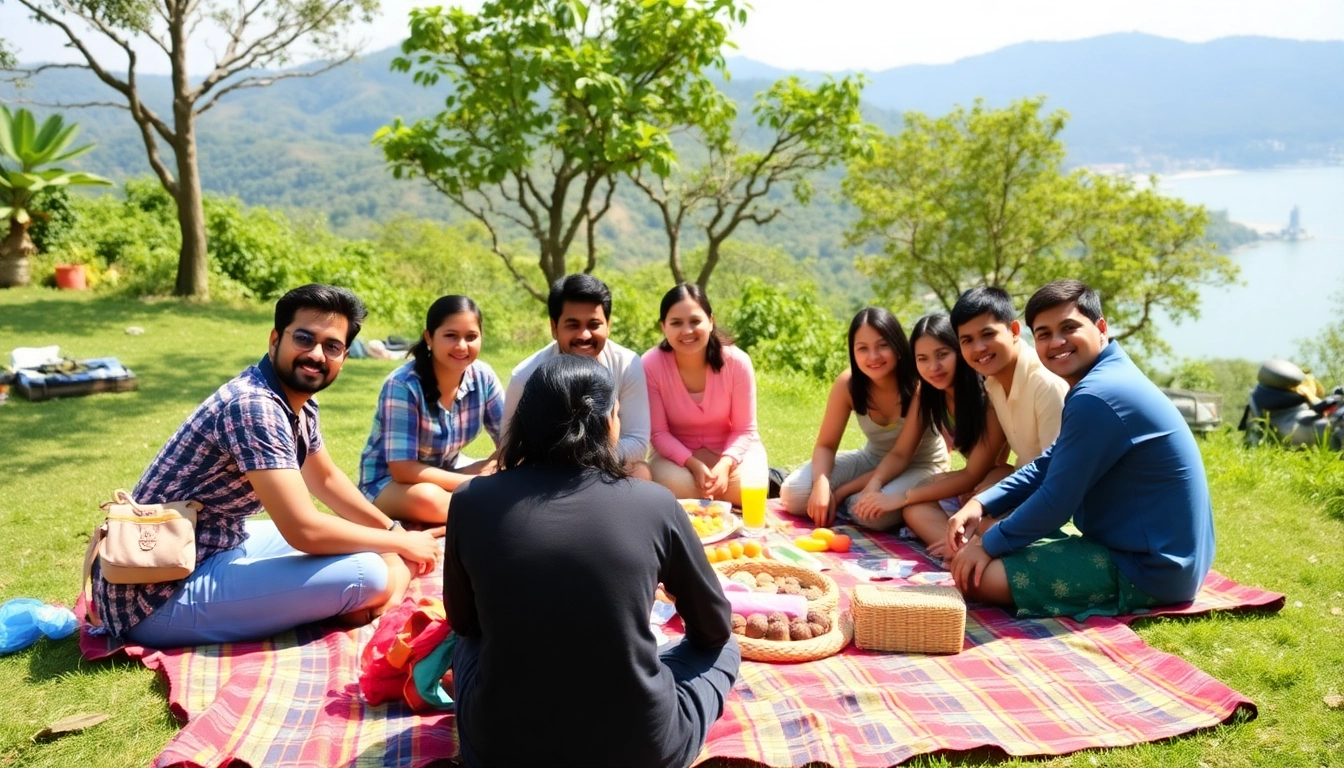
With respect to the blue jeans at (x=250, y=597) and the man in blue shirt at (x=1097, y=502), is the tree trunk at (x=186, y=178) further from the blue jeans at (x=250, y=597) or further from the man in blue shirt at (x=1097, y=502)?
the man in blue shirt at (x=1097, y=502)

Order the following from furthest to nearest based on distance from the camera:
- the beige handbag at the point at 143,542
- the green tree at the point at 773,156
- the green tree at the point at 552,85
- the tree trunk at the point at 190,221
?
1. the tree trunk at the point at 190,221
2. the green tree at the point at 773,156
3. the green tree at the point at 552,85
4. the beige handbag at the point at 143,542

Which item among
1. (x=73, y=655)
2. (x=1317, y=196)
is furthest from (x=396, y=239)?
(x=1317, y=196)

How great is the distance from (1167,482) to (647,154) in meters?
7.09

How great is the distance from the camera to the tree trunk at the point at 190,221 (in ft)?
43.5

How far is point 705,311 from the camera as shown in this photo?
16.9 feet

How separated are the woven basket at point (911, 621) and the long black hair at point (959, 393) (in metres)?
1.33

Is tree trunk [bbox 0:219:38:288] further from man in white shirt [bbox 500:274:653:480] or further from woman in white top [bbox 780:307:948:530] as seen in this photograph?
woman in white top [bbox 780:307:948:530]

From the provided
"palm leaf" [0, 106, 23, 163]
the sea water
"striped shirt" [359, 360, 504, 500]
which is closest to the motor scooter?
"striped shirt" [359, 360, 504, 500]

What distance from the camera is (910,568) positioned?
4336mm

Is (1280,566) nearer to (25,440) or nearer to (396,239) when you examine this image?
(25,440)

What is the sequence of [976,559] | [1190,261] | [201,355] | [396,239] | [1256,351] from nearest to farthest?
1. [976,559]
2. [201,355]
3. [1190,261]
4. [396,239]
5. [1256,351]

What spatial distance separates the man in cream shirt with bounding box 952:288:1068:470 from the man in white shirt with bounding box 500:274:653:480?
1.66 metres

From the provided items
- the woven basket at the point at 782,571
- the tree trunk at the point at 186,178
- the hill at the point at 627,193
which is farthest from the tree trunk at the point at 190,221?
the hill at the point at 627,193

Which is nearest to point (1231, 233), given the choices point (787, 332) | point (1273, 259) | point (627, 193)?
point (1273, 259)
